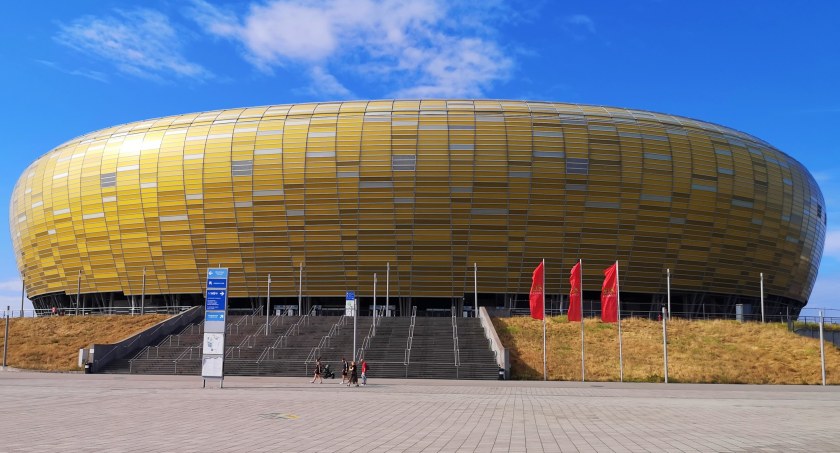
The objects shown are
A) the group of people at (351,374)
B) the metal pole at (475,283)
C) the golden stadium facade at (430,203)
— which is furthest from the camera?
the golden stadium facade at (430,203)

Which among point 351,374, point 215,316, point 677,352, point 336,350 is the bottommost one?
point 351,374

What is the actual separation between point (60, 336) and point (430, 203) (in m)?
33.7

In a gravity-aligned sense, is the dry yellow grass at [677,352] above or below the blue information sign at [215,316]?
below

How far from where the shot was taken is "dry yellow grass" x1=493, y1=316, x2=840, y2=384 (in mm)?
47719

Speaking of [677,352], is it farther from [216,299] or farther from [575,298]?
[216,299]

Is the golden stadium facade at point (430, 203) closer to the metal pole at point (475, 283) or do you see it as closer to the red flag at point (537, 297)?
the metal pole at point (475, 283)

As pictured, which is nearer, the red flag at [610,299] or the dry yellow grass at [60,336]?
the red flag at [610,299]

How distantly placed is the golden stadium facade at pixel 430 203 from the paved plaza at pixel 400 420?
41007 mm

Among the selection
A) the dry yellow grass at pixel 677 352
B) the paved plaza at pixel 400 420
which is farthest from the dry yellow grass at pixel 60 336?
the dry yellow grass at pixel 677 352

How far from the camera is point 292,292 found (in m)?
77.9

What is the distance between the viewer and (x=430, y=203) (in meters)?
74.8

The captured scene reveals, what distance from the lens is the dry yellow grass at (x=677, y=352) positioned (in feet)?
157

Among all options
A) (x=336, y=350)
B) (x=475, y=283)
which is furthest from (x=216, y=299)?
(x=475, y=283)

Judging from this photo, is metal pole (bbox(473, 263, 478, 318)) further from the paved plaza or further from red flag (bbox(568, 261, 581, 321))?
the paved plaza
